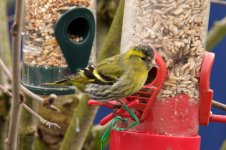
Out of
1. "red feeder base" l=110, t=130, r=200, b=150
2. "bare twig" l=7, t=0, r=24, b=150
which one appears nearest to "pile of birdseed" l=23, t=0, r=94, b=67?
"red feeder base" l=110, t=130, r=200, b=150

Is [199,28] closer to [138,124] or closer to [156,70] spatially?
[156,70]

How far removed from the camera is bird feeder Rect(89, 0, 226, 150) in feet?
11.8

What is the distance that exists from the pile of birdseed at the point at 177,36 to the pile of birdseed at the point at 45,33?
58 centimetres

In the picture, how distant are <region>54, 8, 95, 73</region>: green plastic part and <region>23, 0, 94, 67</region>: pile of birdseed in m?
0.03

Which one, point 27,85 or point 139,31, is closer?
point 139,31

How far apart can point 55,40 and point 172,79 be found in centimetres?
82

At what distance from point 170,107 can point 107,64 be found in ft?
1.26

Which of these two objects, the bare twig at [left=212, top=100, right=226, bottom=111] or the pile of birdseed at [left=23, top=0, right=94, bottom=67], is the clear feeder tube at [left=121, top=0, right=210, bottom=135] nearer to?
the bare twig at [left=212, top=100, right=226, bottom=111]

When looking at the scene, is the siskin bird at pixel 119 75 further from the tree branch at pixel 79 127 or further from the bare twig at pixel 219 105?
the tree branch at pixel 79 127

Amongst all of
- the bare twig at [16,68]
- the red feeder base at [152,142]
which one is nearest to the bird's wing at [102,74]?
the red feeder base at [152,142]

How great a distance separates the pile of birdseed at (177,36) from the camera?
3.64m

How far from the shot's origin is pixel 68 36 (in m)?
4.13

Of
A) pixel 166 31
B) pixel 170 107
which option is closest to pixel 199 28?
pixel 166 31

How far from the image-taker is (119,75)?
3.66 meters
